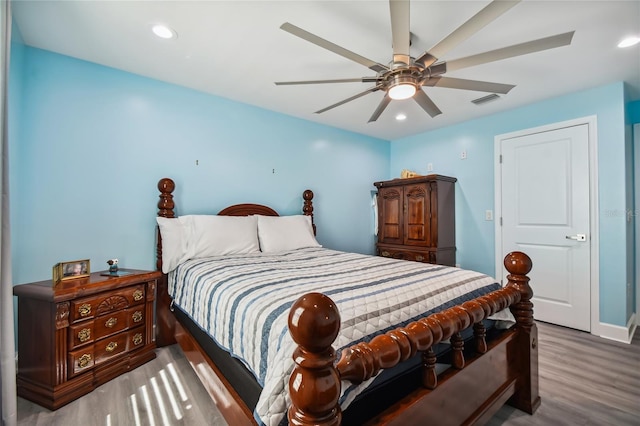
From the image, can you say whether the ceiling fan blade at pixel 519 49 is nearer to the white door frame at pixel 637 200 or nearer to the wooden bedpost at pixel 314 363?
the wooden bedpost at pixel 314 363

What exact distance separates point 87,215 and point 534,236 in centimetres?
442

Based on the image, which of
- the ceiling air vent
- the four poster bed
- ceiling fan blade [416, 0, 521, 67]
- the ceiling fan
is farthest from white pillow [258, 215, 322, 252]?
the ceiling air vent

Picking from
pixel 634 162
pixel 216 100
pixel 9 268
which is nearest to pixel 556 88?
pixel 634 162

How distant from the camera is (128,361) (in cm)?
207

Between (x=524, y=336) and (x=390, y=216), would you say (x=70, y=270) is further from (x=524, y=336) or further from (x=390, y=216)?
(x=390, y=216)

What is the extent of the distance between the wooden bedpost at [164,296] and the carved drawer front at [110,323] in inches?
16.4

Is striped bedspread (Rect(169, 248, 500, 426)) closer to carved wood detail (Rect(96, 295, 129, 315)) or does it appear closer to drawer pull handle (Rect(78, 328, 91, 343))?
carved wood detail (Rect(96, 295, 129, 315))

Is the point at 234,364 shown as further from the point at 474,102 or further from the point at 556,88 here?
the point at 556,88

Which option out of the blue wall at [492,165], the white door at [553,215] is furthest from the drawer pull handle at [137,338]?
the white door at [553,215]

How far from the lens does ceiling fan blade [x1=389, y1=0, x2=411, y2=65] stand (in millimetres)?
1283

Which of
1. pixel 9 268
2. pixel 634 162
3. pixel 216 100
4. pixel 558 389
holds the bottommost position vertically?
pixel 558 389

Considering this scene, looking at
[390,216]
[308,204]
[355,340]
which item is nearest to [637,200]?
[390,216]

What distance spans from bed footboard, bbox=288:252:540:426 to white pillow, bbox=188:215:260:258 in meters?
1.92

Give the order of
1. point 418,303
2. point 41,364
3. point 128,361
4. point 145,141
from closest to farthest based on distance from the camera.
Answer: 1. point 418,303
2. point 41,364
3. point 128,361
4. point 145,141
